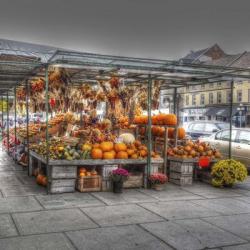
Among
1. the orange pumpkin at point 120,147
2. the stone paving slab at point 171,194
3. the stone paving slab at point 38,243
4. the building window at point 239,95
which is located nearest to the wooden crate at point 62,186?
the orange pumpkin at point 120,147

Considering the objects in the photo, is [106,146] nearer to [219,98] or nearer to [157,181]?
[157,181]

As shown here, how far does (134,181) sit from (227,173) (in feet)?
8.02

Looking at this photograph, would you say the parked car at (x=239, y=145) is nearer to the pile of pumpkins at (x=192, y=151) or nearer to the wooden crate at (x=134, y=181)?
the pile of pumpkins at (x=192, y=151)

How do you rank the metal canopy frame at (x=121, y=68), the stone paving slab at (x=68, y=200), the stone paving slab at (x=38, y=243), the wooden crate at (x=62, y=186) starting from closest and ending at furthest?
the stone paving slab at (x=38, y=243), the stone paving slab at (x=68, y=200), the metal canopy frame at (x=121, y=68), the wooden crate at (x=62, y=186)

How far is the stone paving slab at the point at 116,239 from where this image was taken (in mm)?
5024

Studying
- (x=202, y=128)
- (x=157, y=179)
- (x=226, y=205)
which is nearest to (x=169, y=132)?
(x=157, y=179)

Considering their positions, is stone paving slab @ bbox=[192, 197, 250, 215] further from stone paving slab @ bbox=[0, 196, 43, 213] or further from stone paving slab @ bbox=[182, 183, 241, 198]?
stone paving slab @ bbox=[0, 196, 43, 213]

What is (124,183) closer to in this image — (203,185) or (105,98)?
(203,185)

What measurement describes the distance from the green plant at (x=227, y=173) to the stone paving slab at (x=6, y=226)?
550cm

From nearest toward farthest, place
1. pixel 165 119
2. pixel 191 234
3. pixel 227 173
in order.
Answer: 1. pixel 191 234
2. pixel 227 173
3. pixel 165 119

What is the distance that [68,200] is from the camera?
762cm

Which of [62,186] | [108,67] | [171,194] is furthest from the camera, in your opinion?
[171,194]

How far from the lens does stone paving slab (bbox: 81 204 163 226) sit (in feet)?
20.3

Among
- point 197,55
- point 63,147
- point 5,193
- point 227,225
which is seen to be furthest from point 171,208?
point 197,55
